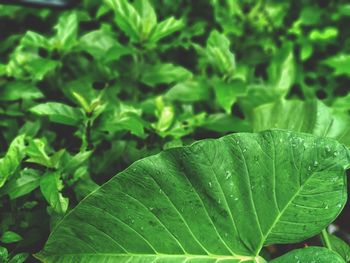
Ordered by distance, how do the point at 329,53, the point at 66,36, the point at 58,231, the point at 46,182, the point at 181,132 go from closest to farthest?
the point at 58,231 → the point at 46,182 → the point at 181,132 → the point at 66,36 → the point at 329,53

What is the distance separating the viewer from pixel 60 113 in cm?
118

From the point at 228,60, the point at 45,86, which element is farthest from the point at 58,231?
the point at 228,60

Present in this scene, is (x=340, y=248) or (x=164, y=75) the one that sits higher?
(x=164, y=75)

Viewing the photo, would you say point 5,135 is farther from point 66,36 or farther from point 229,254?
point 229,254

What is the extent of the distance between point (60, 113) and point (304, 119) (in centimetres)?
67

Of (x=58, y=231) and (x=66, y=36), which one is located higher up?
(x=66, y=36)

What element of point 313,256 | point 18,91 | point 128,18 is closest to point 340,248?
point 313,256

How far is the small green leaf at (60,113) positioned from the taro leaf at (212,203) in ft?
1.15

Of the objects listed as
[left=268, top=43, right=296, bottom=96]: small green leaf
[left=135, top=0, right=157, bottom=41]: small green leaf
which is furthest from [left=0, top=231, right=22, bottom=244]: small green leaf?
[left=268, top=43, right=296, bottom=96]: small green leaf

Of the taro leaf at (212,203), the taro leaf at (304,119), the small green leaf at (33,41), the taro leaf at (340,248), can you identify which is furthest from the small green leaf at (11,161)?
the taro leaf at (340,248)

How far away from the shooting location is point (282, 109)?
1.29 metres

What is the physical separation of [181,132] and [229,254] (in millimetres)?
398

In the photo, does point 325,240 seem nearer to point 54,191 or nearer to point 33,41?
point 54,191

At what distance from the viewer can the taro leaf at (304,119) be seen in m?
1.22
